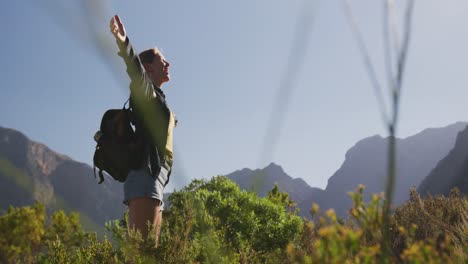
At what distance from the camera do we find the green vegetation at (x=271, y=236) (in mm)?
845

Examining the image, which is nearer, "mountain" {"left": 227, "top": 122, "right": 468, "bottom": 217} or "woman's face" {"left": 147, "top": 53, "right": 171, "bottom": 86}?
"woman's face" {"left": 147, "top": 53, "right": 171, "bottom": 86}

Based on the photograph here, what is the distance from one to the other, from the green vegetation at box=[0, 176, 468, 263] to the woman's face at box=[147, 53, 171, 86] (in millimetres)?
1056

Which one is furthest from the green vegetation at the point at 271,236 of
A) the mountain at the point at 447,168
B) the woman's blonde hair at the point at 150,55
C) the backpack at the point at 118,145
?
the mountain at the point at 447,168

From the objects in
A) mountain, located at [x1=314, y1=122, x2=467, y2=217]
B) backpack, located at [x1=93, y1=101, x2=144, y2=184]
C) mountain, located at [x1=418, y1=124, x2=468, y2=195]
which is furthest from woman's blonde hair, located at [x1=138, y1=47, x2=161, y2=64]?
mountain, located at [x1=314, y1=122, x2=467, y2=217]

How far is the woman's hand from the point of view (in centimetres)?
205

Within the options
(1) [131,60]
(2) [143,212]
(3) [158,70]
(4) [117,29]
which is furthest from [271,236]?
(4) [117,29]

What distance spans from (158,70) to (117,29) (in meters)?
1.28

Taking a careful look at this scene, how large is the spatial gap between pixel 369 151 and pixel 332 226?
205539 millimetres

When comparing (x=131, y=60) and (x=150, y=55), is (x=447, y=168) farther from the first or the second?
(x=131, y=60)

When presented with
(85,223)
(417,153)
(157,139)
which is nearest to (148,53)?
(85,223)

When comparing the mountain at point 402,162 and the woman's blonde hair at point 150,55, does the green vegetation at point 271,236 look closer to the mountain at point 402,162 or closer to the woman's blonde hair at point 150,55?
the woman's blonde hair at point 150,55

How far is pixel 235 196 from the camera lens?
43.9 feet

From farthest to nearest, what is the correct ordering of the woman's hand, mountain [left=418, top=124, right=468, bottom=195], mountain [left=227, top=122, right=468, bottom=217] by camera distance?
mountain [left=227, top=122, right=468, bottom=217] < mountain [left=418, top=124, right=468, bottom=195] < the woman's hand

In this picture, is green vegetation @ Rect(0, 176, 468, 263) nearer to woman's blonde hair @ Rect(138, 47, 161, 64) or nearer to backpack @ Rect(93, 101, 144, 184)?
backpack @ Rect(93, 101, 144, 184)
